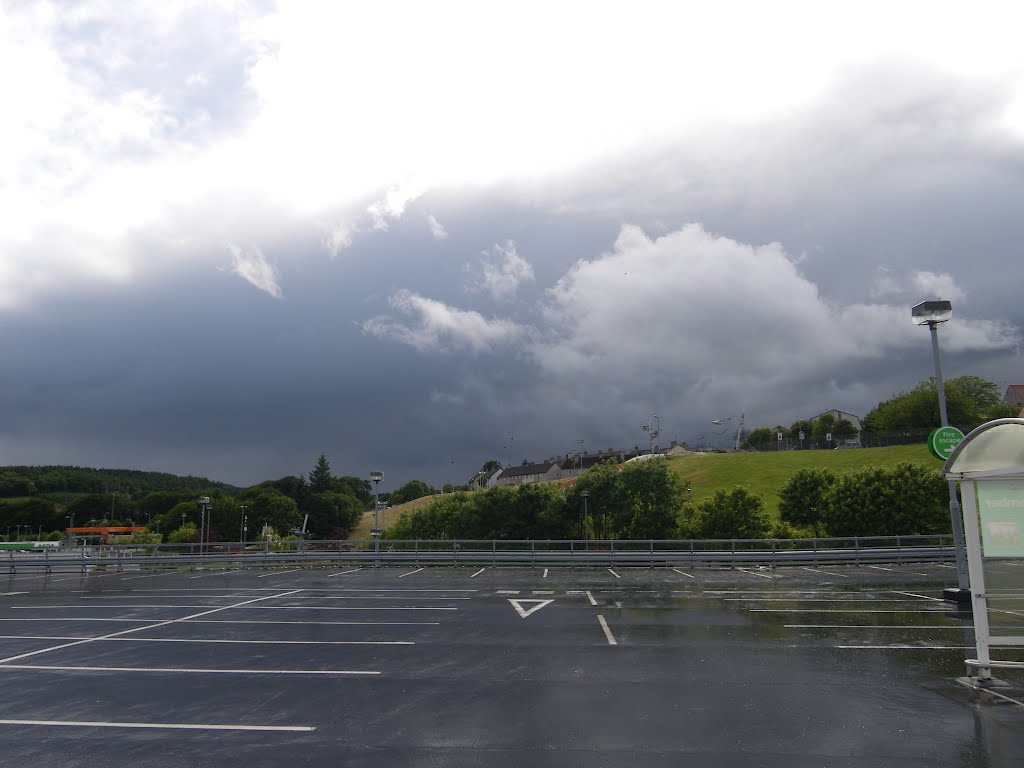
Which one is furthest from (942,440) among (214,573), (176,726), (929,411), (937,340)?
(929,411)

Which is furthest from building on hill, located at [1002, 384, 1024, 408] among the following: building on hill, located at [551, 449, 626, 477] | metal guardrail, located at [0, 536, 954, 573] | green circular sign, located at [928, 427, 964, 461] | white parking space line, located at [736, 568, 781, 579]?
green circular sign, located at [928, 427, 964, 461]

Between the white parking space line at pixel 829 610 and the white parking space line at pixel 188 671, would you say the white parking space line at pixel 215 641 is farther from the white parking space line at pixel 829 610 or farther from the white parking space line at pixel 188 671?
the white parking space line at pixel 829 610

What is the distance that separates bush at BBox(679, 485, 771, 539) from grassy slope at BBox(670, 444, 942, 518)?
102 feet

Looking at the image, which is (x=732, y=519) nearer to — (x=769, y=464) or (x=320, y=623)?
(x=320, y=623)

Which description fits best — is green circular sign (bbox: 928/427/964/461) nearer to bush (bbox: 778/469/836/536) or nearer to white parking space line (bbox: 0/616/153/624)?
white parking space line (bbox: 0/616/153/624)

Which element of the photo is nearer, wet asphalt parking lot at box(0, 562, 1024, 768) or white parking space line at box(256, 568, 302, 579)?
wet asphalt parking lot at box(0, 562, 1024, 768)

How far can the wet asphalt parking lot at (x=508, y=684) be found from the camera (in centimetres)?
745

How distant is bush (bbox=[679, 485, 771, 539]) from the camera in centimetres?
4884

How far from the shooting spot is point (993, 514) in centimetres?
1055

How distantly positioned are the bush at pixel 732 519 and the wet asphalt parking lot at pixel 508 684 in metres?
29.5

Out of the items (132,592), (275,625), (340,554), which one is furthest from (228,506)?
(275,625)

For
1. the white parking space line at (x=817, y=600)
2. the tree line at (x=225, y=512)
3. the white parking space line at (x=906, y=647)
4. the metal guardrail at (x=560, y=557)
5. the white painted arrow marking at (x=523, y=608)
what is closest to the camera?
the white parking space line at (x=906, y=647)

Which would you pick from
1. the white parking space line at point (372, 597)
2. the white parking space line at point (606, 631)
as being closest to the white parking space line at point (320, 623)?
the white parking space line at point (606, 631)

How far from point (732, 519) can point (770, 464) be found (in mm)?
48769
